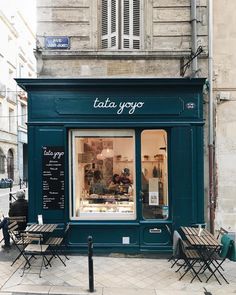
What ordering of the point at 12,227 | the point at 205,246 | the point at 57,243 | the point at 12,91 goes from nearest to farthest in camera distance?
the point at 205,246 → the point at 57,243 → the point at 12,227 → the point at 12,91

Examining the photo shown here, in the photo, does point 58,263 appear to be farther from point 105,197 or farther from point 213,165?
point 213,165

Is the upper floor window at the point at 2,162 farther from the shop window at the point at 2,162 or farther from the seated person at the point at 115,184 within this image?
the seated person at the point at 115,184

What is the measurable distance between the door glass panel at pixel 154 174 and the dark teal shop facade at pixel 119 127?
0.21 m

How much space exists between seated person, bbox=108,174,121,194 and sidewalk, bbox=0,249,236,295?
163 cm

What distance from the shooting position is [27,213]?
325 inches

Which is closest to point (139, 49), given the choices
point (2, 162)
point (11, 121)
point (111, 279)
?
point (111, 279)

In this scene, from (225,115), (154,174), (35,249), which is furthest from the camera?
(225,115)

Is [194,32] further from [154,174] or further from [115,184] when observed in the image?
[115,184]

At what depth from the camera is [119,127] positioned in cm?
793

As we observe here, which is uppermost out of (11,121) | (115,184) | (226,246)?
(11,121)

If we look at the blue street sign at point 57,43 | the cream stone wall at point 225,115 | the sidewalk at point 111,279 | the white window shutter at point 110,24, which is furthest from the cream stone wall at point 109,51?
the sidewalk at point 111,279

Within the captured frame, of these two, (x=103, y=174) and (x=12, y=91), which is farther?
(x=12, y=91)

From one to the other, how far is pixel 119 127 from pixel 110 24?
8.92ft

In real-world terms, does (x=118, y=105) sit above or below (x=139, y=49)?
below
